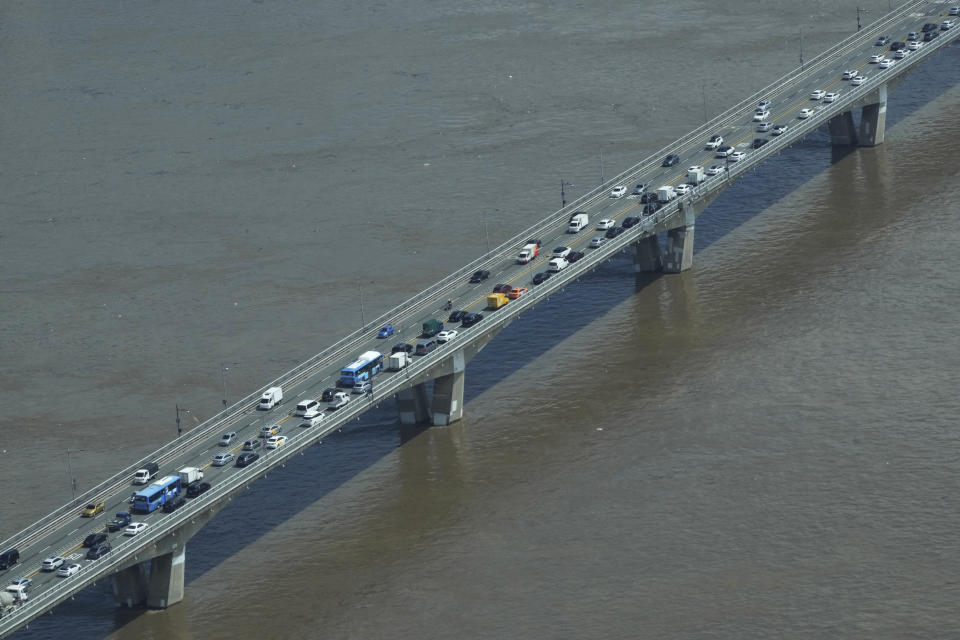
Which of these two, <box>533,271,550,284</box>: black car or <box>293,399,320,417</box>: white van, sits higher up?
<box>293,399,320,417</box>: white van

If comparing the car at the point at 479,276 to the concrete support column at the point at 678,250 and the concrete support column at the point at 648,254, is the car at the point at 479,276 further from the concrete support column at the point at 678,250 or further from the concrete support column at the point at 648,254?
the concrete support column at the point at 678,250

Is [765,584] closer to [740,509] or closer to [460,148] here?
[740,509]

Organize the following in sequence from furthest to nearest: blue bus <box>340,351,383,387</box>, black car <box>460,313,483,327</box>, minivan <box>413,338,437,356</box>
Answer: black car <box>460,313,483,327</box> < minivan <box>413,338,437,356</box> < blue bus <box>340,351,383,387</box>

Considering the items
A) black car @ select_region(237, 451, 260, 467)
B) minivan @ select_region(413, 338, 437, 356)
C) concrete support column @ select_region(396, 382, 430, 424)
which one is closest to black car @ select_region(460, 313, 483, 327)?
minivan @ select_region(413, 338, 437, 356)

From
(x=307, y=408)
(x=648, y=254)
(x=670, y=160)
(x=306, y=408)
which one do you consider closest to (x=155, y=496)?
(x=306, y=408)

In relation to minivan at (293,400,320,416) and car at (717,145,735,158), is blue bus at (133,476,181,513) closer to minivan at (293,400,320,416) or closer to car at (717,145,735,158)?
minivan at (293,400,320,416)

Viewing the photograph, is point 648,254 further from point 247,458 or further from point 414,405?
point 247,458

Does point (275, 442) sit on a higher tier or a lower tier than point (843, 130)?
higher
